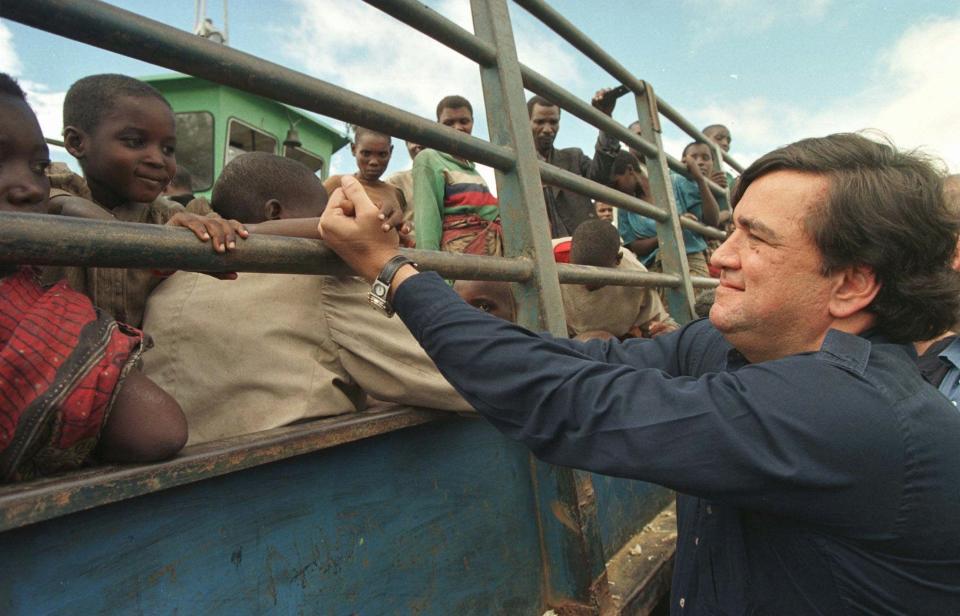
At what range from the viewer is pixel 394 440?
3.78ft

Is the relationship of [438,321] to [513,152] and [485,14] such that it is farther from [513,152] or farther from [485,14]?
[485,14]

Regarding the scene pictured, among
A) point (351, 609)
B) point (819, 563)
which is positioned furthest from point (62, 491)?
point (819, 563)

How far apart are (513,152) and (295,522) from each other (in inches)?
41.9

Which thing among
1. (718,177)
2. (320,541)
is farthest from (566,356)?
(718,177)

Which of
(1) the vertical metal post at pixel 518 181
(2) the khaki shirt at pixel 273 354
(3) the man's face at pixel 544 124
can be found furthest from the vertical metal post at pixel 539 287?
(3) the man's face at pixel 544 124

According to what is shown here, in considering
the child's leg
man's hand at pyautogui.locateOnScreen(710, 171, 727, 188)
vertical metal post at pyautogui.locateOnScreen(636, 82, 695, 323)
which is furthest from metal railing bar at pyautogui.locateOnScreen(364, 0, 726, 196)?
man's hand at pyautogui.locateOnScreen(710, 171, 727, 188)

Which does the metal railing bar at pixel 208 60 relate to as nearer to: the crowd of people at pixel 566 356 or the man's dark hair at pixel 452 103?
the crowd of people at pixel 566 356

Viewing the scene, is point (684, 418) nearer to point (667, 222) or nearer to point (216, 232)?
point (216, 232)

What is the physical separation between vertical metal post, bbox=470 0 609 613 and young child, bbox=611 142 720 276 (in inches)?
84.1

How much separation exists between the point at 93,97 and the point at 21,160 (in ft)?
1.52

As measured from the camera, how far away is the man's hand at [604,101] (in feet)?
8.92

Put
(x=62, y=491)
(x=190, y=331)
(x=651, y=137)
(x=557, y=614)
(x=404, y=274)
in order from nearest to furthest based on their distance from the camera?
(x=62, y=491) → (x=404, y=274) → (x=190, y=331) → (x=557, y=614) → (x=651, y=137)

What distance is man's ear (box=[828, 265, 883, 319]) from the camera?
1109 millimetres

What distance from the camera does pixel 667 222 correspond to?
8.86 ft
